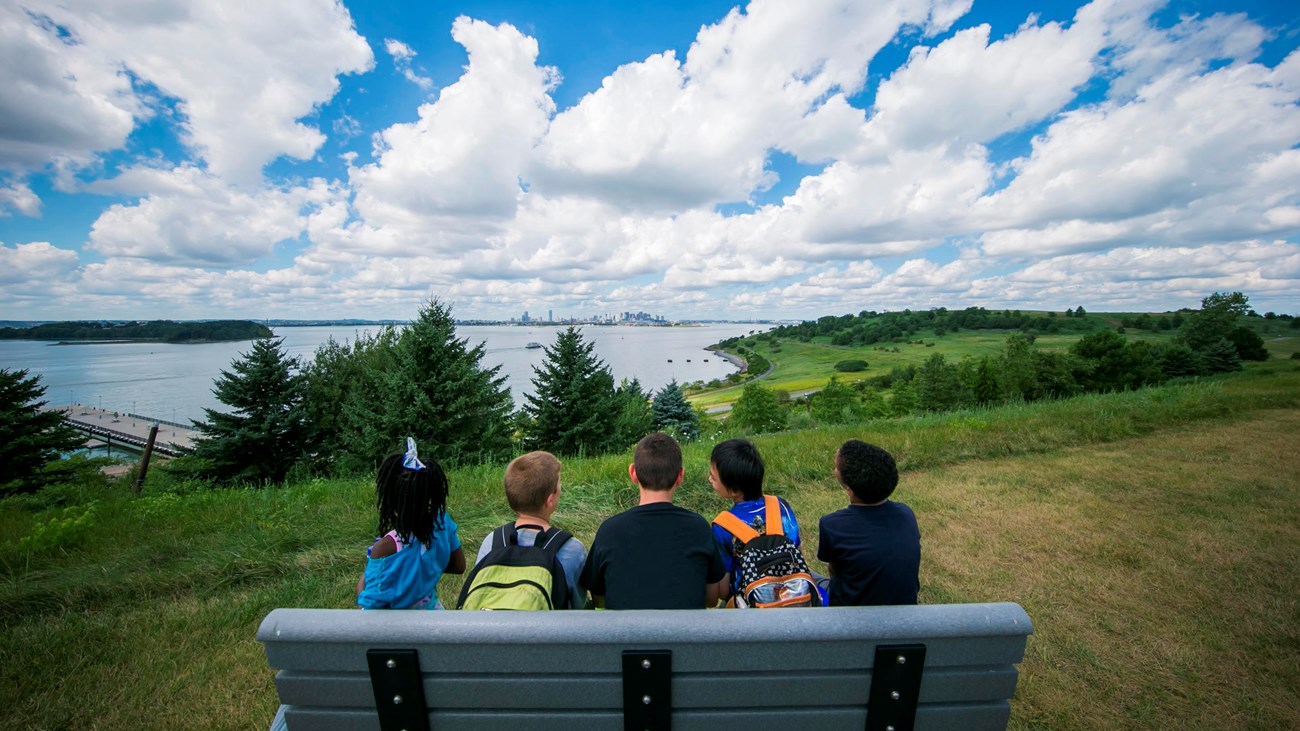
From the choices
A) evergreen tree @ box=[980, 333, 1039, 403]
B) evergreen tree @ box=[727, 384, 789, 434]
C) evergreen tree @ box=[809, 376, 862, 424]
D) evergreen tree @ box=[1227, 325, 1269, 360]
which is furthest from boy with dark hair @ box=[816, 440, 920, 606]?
evergreen tree @ box=[980, 333, 1039, 403]

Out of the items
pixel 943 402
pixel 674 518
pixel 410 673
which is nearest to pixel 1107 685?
pixel 674 518

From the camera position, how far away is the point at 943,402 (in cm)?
4356

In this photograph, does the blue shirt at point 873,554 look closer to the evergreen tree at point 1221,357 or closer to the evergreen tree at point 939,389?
the evergreen tree at point 1221,357

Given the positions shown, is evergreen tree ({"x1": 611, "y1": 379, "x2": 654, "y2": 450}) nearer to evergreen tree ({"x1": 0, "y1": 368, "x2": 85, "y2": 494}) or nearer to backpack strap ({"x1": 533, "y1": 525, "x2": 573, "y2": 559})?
evergreen tree ({"x1": 0, "y1": 368, "x2": 85, "y2": 494})

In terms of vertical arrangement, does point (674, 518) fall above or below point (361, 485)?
above

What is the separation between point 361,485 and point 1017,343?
5100 centimetres

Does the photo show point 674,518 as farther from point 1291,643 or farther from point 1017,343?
point 1017,343

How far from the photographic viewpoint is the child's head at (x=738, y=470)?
2.65 metres

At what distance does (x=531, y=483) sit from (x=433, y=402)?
1642 cm

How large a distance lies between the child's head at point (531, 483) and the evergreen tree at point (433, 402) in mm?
14244

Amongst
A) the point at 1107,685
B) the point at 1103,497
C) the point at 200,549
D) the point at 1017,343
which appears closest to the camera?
the point at 1107,685

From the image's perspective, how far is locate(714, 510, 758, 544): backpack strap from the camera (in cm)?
243

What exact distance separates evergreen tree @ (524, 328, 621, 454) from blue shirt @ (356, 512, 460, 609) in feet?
57.9

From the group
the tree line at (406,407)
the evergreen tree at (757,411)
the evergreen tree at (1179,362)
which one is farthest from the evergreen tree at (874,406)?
the tree line at (406,407)
